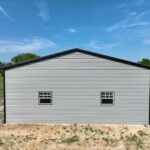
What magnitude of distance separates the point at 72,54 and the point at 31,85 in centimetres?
286

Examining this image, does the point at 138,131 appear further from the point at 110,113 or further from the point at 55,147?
the point at 55,147

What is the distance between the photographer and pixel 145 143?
1117 centimetres

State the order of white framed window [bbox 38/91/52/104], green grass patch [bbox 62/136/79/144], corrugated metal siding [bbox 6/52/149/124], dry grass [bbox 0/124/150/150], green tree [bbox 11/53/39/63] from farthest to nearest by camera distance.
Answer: green tree [bbox 11/53/39/63], white framed window [bbox 38/91/52/104], corrugated metal siding [bbox 6/52/149/124], green grass patch [bbox 62/136/79/144], dry grass [bbox 0/124/150/150]

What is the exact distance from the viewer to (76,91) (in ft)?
48.6

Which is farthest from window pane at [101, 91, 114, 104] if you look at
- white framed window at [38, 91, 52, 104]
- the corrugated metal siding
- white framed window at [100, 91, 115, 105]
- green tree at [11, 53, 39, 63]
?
green tree at [11, 53, 39, 63]

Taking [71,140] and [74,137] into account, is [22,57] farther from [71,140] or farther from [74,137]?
[71,140]

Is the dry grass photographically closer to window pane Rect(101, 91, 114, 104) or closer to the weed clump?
the weed clump

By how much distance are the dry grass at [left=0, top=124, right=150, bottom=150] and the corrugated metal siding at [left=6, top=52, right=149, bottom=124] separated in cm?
65

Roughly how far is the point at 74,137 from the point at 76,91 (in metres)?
3.39

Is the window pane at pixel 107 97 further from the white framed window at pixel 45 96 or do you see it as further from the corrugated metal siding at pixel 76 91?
the white framed window at pixel 45 96

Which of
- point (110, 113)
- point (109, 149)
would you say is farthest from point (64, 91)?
point (109, 149)

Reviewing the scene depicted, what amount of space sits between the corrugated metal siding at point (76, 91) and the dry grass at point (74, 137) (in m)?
0.65

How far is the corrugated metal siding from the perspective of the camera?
14.7 m

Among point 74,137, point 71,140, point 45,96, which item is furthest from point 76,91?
point 71,140
